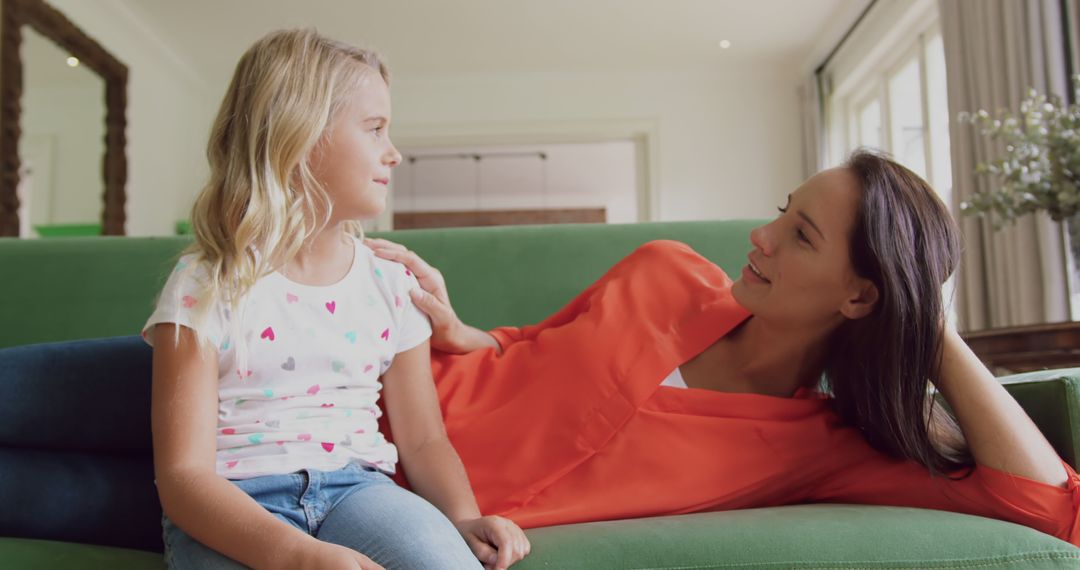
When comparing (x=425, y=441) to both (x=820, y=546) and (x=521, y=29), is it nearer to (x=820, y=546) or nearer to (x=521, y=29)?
(x=820, y=546)

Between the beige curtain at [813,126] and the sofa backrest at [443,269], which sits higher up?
the beige curtain at [813,126]

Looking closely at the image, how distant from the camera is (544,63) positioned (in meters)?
6.59

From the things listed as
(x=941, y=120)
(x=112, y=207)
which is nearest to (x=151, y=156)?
(x=112, y=207)

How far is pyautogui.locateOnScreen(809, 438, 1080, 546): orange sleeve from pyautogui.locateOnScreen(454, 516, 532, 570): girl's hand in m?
0.50

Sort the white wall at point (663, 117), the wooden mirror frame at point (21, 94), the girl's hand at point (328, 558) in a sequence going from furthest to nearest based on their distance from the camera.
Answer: the white wall at point (663, 117) < the wooden mirror frame at point (21, 94) < the girl's hand at point (328, 558)

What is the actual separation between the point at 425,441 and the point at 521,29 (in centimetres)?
503

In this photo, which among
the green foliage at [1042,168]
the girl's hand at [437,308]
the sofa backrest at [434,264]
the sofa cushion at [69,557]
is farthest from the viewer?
the green foliage at [1042,168]

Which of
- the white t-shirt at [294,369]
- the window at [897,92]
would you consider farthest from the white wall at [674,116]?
the white t-shirt at [294,369]

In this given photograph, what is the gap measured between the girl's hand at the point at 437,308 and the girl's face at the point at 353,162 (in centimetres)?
19

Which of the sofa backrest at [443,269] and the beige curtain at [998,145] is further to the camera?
the beige curtain at [998,145]

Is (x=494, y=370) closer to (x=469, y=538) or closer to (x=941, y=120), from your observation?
(x=469, y=538)

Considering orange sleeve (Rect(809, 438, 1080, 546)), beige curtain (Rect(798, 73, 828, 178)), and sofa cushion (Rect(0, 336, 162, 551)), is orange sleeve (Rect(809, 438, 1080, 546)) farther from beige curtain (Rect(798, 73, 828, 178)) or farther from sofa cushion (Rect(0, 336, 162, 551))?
beige curtain (Rect(798, 73, 828, 178))

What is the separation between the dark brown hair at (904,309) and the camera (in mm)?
1146

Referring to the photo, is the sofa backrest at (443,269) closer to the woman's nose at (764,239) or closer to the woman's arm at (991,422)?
the woman's nose at (764,239)
